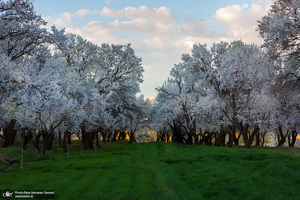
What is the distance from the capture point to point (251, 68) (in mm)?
32812

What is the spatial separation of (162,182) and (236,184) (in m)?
3.89

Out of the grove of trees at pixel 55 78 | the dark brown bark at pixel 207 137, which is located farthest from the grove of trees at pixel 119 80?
the dark brown bark at pixel 207 137

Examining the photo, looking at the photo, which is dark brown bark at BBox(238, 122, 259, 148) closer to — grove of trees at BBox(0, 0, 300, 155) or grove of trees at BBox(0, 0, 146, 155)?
grove of trees at BBox(0, 0, 300, 155)

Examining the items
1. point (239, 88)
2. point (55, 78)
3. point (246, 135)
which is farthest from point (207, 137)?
point (55, 78)

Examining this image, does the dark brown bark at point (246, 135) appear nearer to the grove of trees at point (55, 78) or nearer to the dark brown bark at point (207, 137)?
the dark brown bark at point (207, 137)

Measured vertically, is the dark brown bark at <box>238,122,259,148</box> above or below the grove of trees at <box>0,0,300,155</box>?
below

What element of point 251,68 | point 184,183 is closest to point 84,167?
point 184,183

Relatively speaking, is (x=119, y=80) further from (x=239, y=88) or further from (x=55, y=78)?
(x=55, y=78)

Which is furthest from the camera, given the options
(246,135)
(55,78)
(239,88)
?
(246,135)

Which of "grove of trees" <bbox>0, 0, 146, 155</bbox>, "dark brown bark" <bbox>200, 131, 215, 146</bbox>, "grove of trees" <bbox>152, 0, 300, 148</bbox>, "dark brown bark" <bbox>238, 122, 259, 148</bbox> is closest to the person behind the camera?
"grove of trees" <bbox>0, 0, 146, 155</bbox>

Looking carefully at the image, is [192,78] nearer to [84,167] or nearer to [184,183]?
[84,167]

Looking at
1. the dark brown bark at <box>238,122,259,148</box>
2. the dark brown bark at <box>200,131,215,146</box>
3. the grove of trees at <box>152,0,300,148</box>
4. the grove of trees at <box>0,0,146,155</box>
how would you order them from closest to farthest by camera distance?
the grove of trees at <box>0,0,146,155</box>, the grove of trees at <box>152,0,300,148</box>, the dark brown bark at <box>238,122,259,148</box>, the dark brown bark at <box>200,131,215,146</box>

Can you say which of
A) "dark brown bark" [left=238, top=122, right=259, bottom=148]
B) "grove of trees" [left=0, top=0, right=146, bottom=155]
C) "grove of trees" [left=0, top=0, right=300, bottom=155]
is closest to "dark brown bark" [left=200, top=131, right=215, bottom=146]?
"grove of trees" [left=0, top=0, right=300, bottom=155]

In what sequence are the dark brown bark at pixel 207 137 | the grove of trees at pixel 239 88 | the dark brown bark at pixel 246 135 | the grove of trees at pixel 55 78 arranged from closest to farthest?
the grove of trees at pixel 55 78 < the grove of trees at pixel 239 88 < the dark brown bark at pixel 246 135 < the dark brown bark at pixel 207 137
